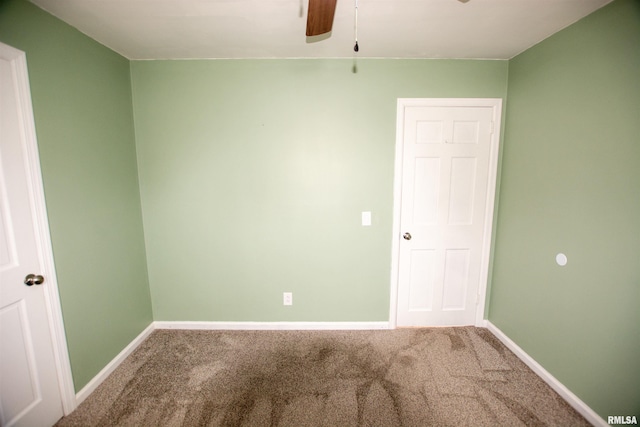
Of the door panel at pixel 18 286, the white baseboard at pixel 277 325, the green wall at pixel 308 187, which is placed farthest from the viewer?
the white baseboard at pixel 277 325

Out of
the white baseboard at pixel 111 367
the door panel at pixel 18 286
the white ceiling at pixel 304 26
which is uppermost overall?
the white ceiling at pixel 304 26

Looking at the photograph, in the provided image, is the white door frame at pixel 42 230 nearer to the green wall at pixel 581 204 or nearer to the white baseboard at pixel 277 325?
the white baseboard at pixel 277 325

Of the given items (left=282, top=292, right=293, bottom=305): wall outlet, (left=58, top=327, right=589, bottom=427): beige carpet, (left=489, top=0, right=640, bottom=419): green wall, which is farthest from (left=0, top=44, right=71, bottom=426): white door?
(left=489, top=0, right=640, bottom=419): green wall

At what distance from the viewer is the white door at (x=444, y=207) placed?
7.06 feet

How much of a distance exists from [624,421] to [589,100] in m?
1.93

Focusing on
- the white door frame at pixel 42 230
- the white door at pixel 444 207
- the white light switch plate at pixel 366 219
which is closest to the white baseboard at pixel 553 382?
the white door at pixel 444 207

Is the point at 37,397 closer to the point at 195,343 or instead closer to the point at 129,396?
the point at 129,396

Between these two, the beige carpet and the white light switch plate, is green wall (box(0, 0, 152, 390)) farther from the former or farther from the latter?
the white light switch plate

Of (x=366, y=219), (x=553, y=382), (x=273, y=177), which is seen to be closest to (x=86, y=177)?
(x=273, y=177)

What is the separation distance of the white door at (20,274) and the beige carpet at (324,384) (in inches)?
14.2

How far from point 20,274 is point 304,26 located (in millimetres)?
2296

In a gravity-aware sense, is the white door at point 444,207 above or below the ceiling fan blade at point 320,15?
below

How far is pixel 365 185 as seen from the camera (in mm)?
2221

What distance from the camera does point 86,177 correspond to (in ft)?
5.51
